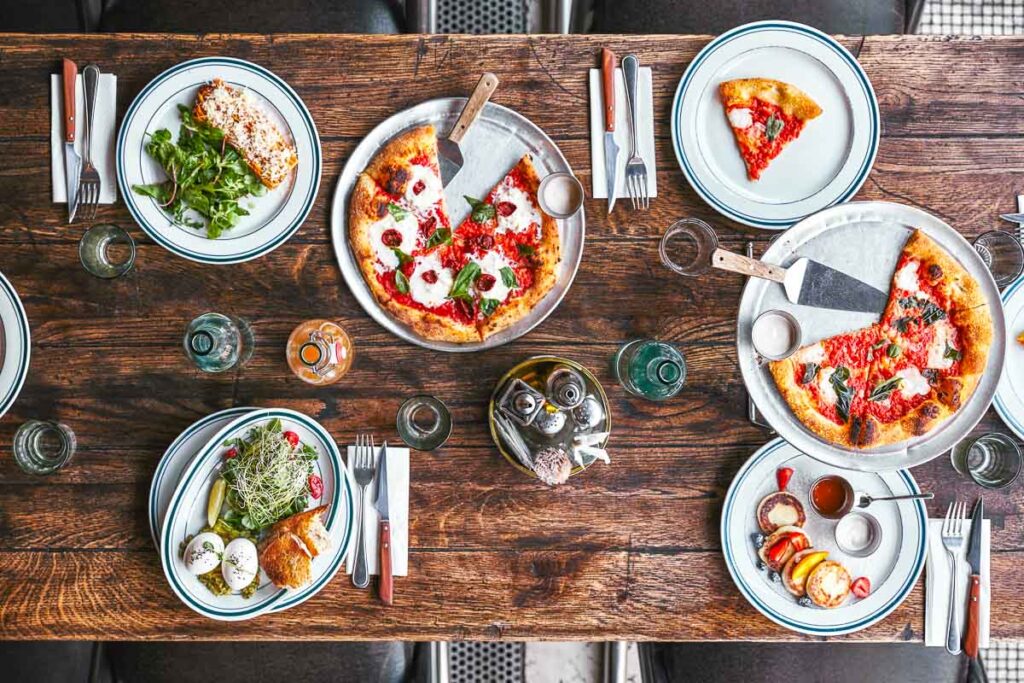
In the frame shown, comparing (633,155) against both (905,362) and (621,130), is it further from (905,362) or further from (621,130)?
(905,362)

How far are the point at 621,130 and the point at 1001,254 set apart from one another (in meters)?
1.23

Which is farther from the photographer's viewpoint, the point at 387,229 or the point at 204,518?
the point at 387,229

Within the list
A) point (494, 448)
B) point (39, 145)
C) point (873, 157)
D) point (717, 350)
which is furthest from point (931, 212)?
point (39, 145)

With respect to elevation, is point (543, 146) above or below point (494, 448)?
above

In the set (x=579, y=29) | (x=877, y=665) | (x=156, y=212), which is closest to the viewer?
(x=156, y=212)

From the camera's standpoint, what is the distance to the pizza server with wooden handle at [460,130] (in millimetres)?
2205

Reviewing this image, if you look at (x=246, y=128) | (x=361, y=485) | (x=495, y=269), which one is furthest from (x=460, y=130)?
(x=361, y=485)

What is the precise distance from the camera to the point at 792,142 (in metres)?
2.28

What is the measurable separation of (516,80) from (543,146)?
222mm

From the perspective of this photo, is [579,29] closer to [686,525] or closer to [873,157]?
[873,157]

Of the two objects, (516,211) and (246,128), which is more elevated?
(246,128)

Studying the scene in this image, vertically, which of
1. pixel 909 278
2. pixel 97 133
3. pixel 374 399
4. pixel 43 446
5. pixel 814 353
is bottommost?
pixel 43 446

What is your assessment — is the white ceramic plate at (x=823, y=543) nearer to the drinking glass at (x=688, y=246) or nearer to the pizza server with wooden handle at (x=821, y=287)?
the pizza server with wooden handle at (x=821, y=287)

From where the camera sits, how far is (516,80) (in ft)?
7.53
